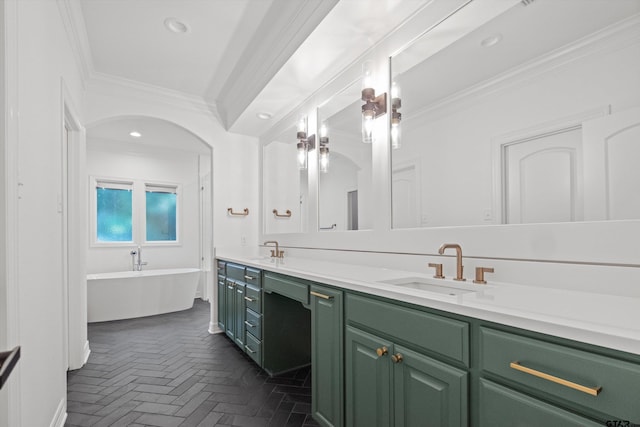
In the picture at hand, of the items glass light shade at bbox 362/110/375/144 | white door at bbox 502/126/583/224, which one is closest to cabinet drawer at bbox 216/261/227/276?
glass light shade at bbox 362/110/375/144

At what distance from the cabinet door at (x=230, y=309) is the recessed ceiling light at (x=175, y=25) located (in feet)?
7.61

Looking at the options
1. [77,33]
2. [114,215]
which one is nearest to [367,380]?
[77,33]

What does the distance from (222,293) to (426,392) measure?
282 cm

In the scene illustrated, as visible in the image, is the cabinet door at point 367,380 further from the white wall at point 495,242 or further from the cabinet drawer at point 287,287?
the white wall at point 495,242

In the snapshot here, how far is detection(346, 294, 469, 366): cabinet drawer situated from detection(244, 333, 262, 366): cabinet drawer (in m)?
1.37

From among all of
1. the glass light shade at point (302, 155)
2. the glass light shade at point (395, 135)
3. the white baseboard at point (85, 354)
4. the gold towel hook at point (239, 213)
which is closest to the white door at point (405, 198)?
the glass light shade at point (395, 135)

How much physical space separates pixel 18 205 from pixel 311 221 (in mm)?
2132

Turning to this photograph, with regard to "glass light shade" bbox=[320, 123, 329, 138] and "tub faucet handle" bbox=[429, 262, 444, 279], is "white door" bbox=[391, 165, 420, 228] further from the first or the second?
"glass light shade" bbox=[320, 123, 329, 138]

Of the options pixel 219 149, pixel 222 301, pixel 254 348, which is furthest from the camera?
pixel 219 149

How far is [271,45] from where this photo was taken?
2.61 meters

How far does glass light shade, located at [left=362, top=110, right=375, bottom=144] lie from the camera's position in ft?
7.31

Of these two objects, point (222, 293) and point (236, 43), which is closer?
point (236, 43)

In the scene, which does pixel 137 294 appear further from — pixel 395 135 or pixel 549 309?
pixel 549 309

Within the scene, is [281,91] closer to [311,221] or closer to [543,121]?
[311,221]
